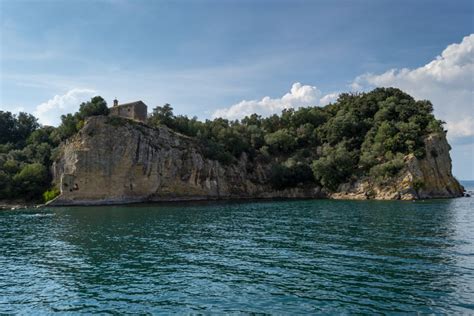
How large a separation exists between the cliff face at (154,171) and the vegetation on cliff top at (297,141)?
10.1 ft

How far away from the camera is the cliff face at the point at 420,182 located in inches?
2980

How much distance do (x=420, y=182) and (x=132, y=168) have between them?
188ft

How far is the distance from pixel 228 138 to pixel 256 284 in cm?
7797

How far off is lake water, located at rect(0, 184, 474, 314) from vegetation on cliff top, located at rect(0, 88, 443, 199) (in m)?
40.8

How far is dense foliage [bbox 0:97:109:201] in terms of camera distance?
237ft

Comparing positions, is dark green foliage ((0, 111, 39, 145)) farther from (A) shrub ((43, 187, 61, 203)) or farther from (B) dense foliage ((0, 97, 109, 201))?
(A) shrub ((43, 187, 61, 203))

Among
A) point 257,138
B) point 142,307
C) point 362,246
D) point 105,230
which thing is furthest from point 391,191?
point 142,307

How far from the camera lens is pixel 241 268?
22.3 metres

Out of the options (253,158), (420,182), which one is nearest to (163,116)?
(253,158)

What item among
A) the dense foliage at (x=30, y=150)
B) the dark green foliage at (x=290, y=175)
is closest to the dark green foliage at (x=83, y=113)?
the dense foliage at (x=30, y=150)

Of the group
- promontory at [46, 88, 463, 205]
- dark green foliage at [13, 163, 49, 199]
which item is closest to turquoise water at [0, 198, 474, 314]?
dark green foliage at [13, 163, 49, 199]

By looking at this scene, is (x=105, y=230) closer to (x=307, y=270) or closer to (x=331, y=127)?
(x=307, y=270)

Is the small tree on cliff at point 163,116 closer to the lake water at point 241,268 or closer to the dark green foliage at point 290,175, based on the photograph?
the dark green foliage at point 290,175

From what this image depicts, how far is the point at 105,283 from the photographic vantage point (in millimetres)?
20000
